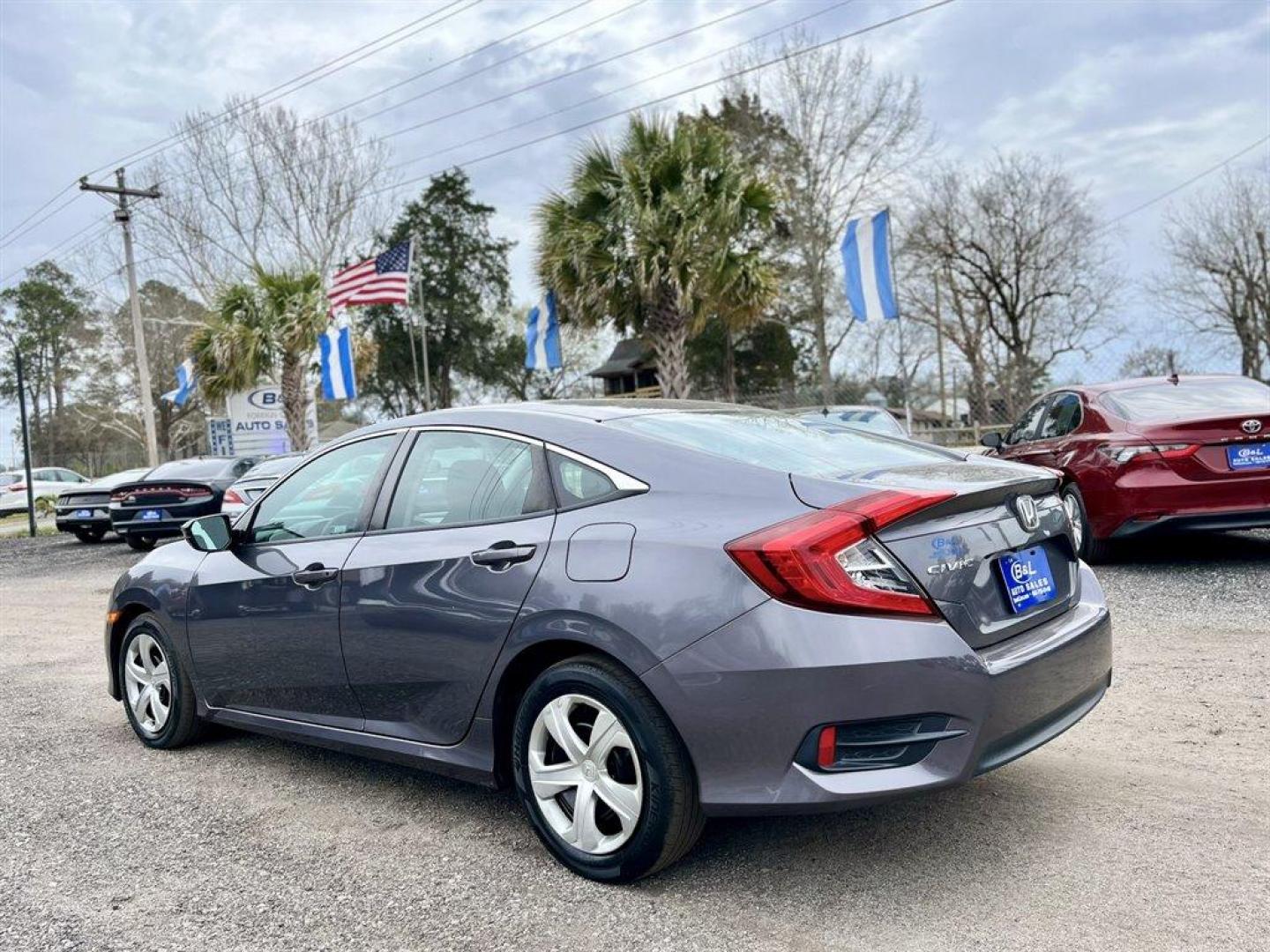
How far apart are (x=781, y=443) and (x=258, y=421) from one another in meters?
A: 23.1

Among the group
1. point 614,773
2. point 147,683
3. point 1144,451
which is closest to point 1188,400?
point 1144,451

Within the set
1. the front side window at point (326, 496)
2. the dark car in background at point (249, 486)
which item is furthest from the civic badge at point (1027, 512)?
the dark car in background at point (249, 486)

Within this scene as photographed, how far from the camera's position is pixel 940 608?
275cm

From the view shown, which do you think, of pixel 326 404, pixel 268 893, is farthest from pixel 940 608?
pixel 326 404

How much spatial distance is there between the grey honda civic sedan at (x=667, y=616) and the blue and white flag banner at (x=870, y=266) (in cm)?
1484

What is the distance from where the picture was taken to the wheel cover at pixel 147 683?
4.71m

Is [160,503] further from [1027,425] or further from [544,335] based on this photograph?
[1027,425]

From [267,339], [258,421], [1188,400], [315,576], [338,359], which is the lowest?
[315,576]

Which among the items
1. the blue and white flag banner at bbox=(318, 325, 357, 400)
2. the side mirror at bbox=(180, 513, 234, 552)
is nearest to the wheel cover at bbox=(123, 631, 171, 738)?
the side mirror at bbox=(180, 513, 234, 552)

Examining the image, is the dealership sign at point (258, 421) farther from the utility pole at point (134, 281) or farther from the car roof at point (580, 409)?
the car roof at point (580, 409)

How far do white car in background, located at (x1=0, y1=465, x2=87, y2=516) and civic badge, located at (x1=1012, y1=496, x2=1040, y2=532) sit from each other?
93.9ft

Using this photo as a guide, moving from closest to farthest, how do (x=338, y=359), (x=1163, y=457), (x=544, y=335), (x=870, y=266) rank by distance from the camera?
(x=1163, y=457), (x=870, y=266), (x=544, y=335), (x=338, y=359)

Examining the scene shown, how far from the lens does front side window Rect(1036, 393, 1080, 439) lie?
8312mm

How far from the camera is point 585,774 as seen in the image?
10.0 ft
